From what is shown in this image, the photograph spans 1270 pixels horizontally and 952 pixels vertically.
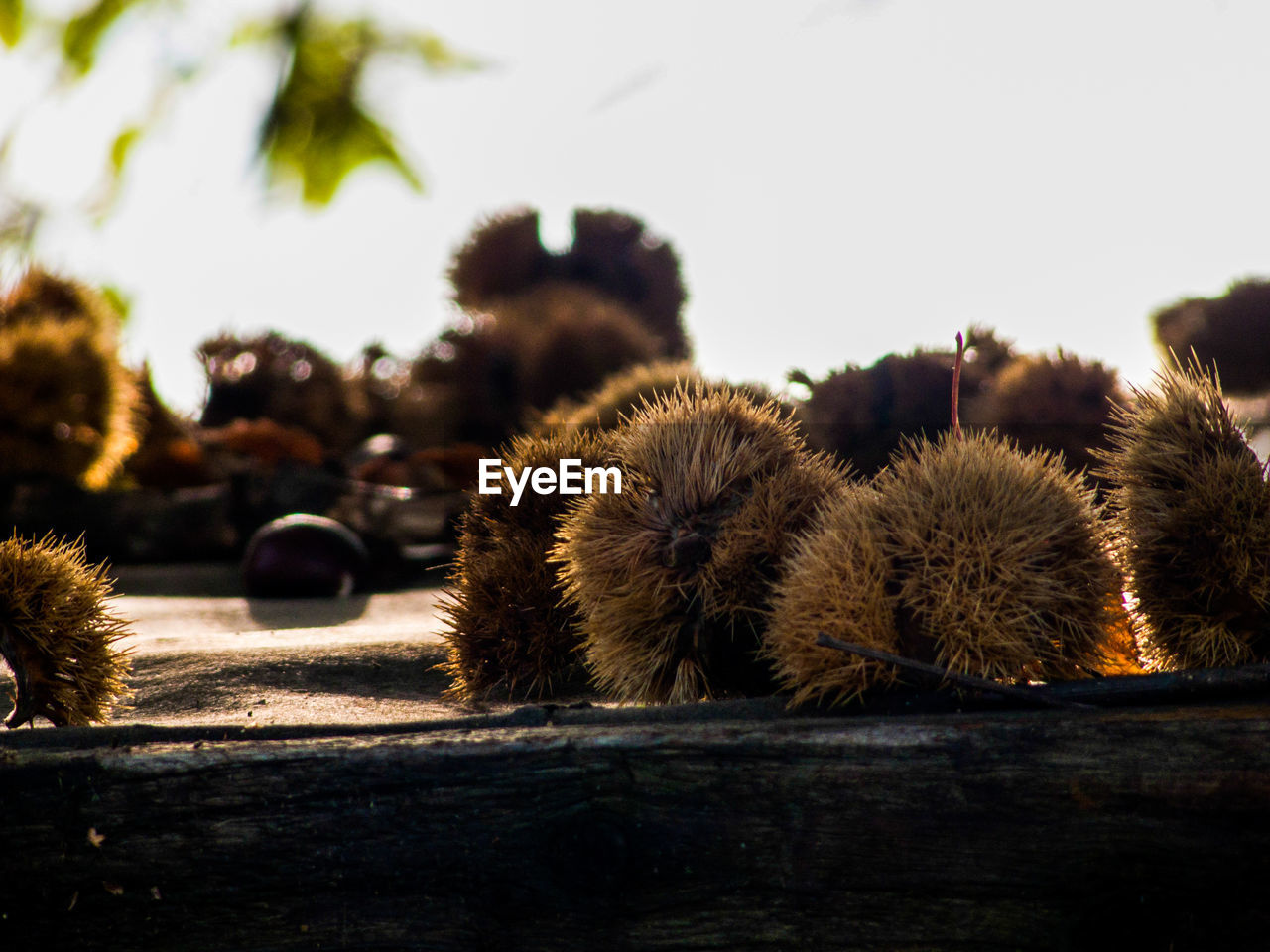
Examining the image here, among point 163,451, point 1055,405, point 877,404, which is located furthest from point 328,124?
point 163,451

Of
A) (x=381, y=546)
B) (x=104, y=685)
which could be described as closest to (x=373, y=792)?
(x=104, y=685)

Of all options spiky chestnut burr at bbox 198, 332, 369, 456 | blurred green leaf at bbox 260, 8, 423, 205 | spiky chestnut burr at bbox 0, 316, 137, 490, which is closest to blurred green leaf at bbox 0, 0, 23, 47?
blurred green leaf at bbox 260, 8, 423, 205

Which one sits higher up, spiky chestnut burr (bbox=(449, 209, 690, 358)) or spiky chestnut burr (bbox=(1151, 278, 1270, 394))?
spiky chestnut burr (bbox=(449, 209, 690, 358))

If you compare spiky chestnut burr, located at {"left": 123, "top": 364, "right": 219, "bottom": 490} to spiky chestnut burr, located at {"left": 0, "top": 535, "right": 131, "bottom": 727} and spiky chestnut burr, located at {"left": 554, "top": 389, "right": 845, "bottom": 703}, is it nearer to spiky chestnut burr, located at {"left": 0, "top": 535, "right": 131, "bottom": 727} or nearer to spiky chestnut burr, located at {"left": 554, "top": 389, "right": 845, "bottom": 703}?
spiky chestnut burr, located at {"left": 0, "top": 535, "right": 131, "bottom": 727}

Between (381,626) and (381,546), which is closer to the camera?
(381,626)

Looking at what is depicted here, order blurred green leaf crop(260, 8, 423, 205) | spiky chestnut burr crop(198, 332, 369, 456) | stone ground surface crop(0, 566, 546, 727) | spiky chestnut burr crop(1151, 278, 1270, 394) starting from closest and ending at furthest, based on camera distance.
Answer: stone ground surface crop(0, 566, 546, 727)
blurred green leaf crop(260, 8, 423, 205)
spiky chestnut burr crop(1151, 278, 1270, 394)
spiky chestnut burr crop(198, 332, 369, 456)

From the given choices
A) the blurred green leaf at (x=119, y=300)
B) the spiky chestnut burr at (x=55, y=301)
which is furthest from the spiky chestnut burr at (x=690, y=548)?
the blurred green leaf at (x=119, y=300)

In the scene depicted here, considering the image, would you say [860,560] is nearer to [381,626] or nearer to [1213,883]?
[1213,883]

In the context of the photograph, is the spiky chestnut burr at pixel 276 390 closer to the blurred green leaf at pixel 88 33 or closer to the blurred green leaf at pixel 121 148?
the blurred green leaf at pixel 121 148
